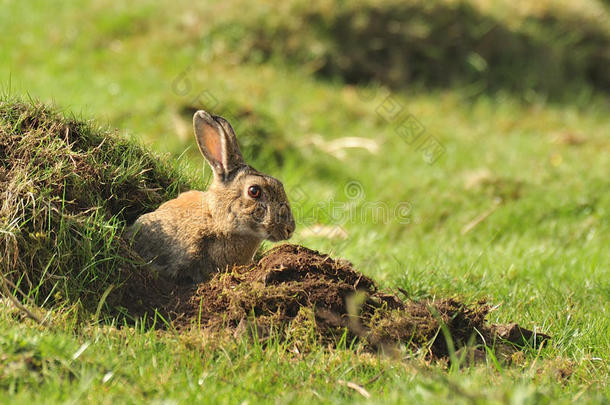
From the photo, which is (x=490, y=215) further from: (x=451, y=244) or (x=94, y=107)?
(x=94, y=107)

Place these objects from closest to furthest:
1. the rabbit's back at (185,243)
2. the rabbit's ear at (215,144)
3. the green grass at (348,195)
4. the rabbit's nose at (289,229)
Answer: the green grass at (348,195)
the rabbit's back at (185,243)
the rabbit's nose at (289,229)
the rabbit's ear at (215,144)

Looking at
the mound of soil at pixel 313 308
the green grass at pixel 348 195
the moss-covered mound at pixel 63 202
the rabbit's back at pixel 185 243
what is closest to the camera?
the green grass at pixel 348 195

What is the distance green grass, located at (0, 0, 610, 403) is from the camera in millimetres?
3650

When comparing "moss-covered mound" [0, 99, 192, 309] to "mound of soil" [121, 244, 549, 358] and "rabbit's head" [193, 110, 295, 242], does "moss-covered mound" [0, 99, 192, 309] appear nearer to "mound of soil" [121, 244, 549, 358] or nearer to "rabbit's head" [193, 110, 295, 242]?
"mound of soil" [121, 244, 549, 358]

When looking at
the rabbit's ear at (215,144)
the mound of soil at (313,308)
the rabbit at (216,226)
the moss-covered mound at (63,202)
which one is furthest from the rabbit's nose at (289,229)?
the moss-covered mound at (63,202)

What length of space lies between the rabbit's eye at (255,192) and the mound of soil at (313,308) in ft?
1.29

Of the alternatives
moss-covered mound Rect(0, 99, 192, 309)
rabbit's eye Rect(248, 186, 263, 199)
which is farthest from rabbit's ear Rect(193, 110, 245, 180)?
moss-covered mound Rect(0, 99, 192, 309)

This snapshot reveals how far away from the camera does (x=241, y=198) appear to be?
504 centimetres

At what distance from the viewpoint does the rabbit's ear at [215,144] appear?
520 cm

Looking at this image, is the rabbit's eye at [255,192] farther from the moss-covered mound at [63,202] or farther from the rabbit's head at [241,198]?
the moss-covered mound at [63,202]

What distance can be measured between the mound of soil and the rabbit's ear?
0.72 m

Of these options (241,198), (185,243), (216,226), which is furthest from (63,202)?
(241,198)

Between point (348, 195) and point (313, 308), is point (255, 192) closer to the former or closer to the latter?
point (313, 308)

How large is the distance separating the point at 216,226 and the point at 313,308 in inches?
37.6
